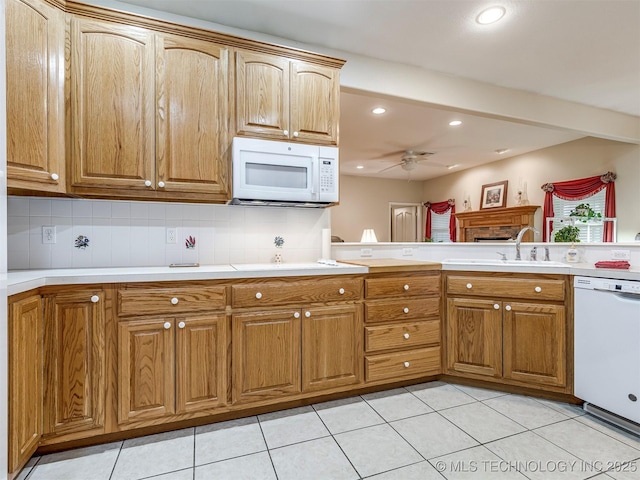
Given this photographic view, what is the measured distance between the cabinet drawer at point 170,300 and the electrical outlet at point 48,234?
76 centimetres

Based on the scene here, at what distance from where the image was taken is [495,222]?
638 cm

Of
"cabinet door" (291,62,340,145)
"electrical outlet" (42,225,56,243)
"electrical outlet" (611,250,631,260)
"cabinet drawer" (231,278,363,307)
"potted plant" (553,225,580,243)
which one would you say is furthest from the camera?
"potted plant" (553,225,580,243)

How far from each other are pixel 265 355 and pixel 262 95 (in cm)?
164

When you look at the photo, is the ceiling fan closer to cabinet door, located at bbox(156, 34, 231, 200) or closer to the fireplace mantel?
the fireplace mantel

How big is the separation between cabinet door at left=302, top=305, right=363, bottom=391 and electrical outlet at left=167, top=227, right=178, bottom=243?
104cm

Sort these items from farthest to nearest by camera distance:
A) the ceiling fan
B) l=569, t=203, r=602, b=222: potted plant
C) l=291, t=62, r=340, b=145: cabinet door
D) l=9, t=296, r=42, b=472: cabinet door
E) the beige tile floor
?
1. the ceiling fan
2. l=569, t=203, r=602, b=222: potted plant
3. l=291, t=62, r=340, b=145: cabinet door
4. the beige tile floor
5. l=9, t=296, r=42, b=472: cabinet door

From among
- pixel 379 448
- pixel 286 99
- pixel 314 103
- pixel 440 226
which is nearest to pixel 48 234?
pixel 286 99

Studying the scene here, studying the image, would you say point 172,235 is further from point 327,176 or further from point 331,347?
point 331,347

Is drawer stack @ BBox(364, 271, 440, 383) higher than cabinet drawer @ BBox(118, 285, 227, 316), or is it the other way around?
cabinet drawer @ BBox(118, 285, 227, 316)

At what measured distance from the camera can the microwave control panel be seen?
2303mm

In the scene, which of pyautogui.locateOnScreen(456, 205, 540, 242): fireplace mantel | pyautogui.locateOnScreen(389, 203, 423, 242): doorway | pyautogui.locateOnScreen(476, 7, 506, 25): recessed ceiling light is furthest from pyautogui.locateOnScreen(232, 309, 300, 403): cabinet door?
pyautogui.locateOnScreen(389, 203, 423, 242): doorway

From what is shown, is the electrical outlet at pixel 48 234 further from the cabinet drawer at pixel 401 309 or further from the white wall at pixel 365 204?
the white wall at pixel 365 204

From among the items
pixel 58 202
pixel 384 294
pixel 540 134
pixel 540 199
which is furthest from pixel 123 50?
pixel 540 199

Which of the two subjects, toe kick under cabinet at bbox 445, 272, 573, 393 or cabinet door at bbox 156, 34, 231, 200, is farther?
toe kick under cabinet at bbox 445, 272, 573, 393
